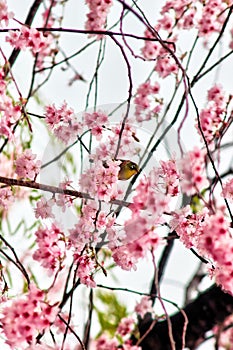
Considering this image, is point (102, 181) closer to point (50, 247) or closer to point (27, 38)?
point (50, 247)

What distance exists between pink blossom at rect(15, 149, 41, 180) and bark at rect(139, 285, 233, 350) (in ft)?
1.91

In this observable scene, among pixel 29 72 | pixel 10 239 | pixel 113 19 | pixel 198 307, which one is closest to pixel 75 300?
pixel 10 239

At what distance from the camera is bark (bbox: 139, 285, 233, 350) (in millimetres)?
1355

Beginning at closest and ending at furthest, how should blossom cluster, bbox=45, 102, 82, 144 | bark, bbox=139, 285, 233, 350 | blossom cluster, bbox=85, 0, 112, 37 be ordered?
blossom cluster, bbox=45, 102, 82, 144, blossom cluster, bbox=85, 0, 112, 37, bark, bbox=139, 285, 233, 350

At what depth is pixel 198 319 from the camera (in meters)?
1.37

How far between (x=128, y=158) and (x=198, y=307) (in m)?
0.49

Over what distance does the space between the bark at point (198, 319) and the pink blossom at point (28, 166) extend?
58cm

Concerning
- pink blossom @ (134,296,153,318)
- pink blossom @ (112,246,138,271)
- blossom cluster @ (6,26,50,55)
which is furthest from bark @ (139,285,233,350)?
blossom cluster @ (6,26,50,55)

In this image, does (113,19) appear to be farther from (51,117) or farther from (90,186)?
(90,186)

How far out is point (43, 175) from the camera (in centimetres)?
109

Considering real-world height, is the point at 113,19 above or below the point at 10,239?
above

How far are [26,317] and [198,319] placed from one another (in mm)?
724

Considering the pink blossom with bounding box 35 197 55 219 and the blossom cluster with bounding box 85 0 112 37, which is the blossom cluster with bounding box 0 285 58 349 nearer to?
the pink blossom with bounding box 35 197 55 219

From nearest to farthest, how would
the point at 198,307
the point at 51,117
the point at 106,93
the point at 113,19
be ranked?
the point at 51,117
the point at 106,93
the point at 198,307
the point at 113,19
